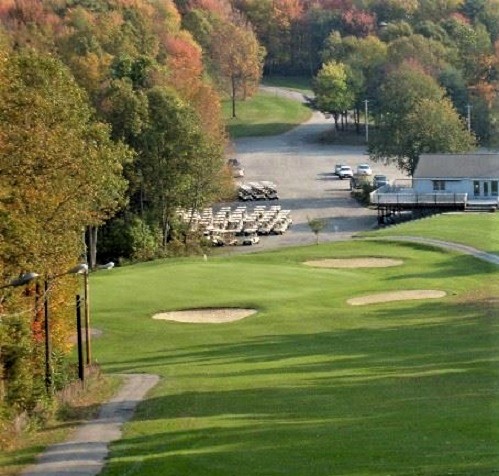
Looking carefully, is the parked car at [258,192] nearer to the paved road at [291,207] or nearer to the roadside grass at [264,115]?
the paved road at [291,207]

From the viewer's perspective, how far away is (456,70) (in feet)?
441

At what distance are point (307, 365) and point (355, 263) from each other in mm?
30110

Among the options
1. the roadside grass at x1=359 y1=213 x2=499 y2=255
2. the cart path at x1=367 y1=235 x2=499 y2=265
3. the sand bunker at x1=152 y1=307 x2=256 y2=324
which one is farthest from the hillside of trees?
the cart path at x1=367 y1=235 x2=499 y2=265

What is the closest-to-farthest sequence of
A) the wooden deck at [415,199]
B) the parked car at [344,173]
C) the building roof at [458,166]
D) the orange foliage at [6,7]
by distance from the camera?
the wooden deck at [415,199]
the building roof at [458,166]
the parked car at [344,173]
the orange foliage at [6,7]

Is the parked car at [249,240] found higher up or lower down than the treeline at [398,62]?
lower down

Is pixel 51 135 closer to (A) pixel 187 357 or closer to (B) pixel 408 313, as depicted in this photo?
A: (A) pixel 187 357

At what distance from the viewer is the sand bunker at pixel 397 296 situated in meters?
56.6

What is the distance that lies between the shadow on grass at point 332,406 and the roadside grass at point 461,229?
23.9 meters

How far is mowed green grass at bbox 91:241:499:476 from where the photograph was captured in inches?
996

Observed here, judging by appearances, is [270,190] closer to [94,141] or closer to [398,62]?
[398,62]

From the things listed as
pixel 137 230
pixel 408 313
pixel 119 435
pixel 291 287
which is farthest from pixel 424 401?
pixel 137 230

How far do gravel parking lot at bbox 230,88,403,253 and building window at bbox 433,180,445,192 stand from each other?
195 inches

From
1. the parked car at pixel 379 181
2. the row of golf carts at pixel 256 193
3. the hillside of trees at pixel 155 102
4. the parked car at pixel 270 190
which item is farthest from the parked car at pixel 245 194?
the parked car at pixel 379 181

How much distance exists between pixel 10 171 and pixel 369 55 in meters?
108
